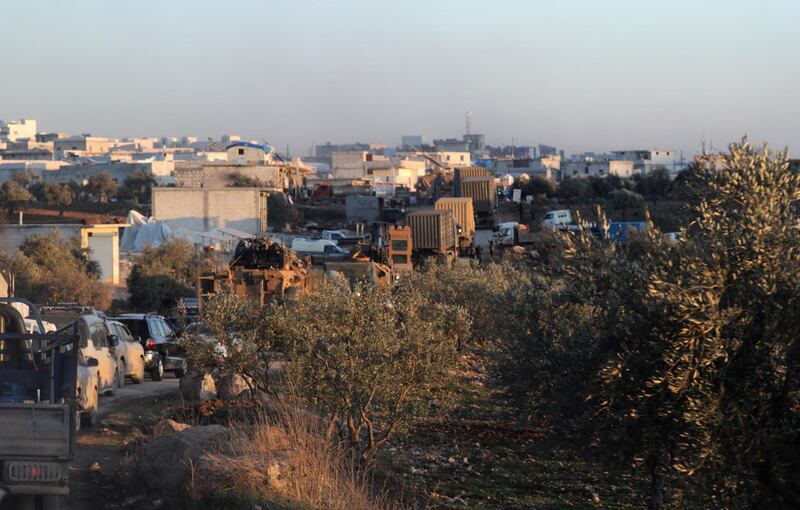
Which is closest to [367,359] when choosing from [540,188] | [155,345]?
[155,345]

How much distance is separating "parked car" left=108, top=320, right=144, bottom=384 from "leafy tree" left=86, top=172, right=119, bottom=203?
65.9 meters

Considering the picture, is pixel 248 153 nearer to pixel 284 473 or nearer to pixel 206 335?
pixel 206 335

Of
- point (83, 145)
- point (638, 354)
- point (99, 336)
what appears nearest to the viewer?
point (638, 354)

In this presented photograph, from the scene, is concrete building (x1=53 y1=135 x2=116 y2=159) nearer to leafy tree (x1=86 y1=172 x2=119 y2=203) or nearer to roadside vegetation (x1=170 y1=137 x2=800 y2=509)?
leafy tree (x1=86 y1=172 x2=119 y2=203)

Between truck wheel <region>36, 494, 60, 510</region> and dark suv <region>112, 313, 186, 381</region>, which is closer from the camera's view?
truck wheel <region>36, 494, 60, 510</region>

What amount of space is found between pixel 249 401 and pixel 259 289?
11960mm

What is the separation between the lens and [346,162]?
417ft

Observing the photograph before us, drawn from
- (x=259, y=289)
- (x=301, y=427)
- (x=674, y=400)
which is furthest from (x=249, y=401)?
(x=259, y=289)

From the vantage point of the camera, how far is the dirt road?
35.2 ft

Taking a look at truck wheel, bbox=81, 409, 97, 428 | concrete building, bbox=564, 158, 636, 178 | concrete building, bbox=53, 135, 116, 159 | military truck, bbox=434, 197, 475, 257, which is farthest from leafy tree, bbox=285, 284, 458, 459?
concrete building, bbox=53, 135, 116, 159

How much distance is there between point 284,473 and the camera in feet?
32.0

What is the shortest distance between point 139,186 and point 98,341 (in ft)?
250

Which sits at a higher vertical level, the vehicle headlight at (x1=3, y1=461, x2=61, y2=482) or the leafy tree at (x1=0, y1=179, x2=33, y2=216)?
the leafy tree at (x1=0, y1=179, x2=33, y2=216)

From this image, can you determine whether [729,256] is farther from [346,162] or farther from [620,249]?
[346,162]
